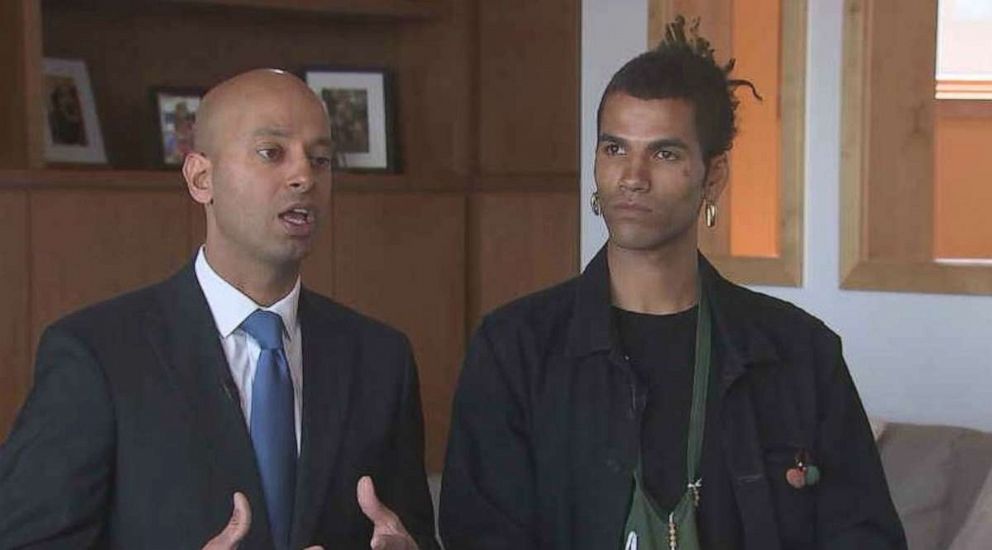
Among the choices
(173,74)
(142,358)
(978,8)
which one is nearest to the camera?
(142,358)

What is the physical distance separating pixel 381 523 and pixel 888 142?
2052mm

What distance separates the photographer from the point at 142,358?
5.90ft

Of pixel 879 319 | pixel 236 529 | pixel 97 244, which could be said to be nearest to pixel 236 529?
pixel 236 529

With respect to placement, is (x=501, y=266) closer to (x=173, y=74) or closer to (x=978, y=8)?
(x=173, y=74)

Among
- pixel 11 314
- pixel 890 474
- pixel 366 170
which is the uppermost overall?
pixel 366 170

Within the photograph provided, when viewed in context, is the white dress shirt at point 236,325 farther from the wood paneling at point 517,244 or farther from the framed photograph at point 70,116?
the wood paneling at point 517,244

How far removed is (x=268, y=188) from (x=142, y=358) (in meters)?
0.24

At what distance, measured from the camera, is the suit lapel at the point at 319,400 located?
5.94ft

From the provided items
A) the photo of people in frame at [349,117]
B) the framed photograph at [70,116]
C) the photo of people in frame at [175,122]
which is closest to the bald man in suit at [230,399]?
the framed photograph at [70,116]

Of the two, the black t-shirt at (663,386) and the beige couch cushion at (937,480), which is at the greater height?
the black t-shirt at (663,386)

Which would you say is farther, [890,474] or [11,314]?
[11,314]

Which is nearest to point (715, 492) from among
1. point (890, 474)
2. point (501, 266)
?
point (890, 474)

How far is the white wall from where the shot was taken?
133 inches

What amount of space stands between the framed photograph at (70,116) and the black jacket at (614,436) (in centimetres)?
219
